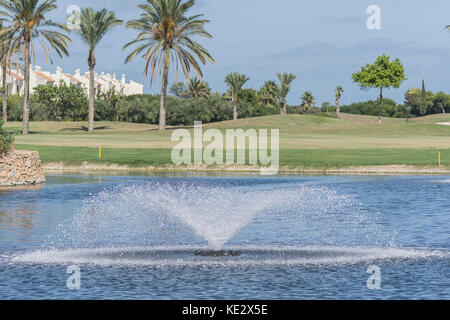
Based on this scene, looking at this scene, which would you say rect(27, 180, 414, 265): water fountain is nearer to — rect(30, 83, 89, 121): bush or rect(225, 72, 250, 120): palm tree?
rect(30, 83, 89, 121): bush

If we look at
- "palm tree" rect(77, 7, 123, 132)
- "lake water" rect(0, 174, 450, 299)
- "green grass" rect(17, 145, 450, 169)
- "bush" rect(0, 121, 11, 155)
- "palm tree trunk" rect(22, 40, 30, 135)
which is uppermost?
"palm tree" rect(77, 7, 123, 132)

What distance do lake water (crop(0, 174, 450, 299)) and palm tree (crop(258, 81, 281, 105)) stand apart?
513ft

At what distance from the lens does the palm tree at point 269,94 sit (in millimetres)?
193062

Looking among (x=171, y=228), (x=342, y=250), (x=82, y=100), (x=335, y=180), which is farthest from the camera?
(x=82, y=100)

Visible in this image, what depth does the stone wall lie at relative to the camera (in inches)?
1475

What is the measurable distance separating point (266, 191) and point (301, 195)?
209cm

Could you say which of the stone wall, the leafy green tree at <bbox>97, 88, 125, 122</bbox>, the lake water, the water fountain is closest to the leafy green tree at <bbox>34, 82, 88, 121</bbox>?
the leafy green tree at <bbox>97, 88, 125, 122</bbox>

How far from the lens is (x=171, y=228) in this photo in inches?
899

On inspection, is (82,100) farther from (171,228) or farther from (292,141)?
(171,228)

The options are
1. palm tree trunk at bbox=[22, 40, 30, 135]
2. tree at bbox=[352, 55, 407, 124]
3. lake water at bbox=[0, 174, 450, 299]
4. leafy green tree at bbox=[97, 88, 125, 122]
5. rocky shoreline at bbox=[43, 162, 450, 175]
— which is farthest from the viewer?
leafy green tree at bbox=[97, 88, 125, 122]

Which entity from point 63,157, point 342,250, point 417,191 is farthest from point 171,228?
point 63,157
